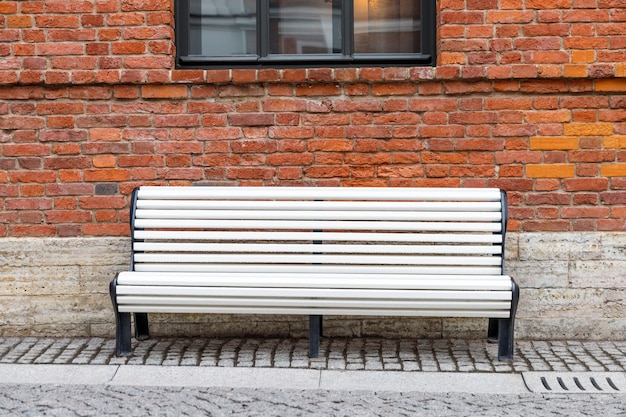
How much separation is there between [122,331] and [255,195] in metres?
1.08

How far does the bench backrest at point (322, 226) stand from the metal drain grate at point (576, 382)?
0.67 metres

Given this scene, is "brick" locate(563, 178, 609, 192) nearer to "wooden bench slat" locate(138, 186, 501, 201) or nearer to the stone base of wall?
the stone base of wall

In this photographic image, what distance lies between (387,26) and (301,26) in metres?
0.56

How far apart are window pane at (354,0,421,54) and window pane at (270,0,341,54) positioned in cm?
16

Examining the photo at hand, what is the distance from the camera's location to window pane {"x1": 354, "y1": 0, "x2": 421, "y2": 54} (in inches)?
221

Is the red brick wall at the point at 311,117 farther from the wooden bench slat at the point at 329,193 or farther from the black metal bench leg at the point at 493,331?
the black metal bench leg at the point at 493,331

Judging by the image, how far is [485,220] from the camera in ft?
16.1

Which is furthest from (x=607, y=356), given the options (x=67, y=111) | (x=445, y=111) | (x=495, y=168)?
(x=67, y=111)

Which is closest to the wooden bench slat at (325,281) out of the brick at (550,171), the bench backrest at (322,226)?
the bench backrest at (322,226)

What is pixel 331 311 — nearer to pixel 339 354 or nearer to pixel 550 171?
pixel 339 354

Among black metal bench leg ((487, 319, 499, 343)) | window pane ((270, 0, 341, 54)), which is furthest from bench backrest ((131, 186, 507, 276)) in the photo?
window pane ((270, 0, 341, 54))

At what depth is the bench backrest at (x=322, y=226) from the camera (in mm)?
4898

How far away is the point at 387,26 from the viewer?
18.4 ft

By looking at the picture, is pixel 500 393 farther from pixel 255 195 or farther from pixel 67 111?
pixel 67 111
